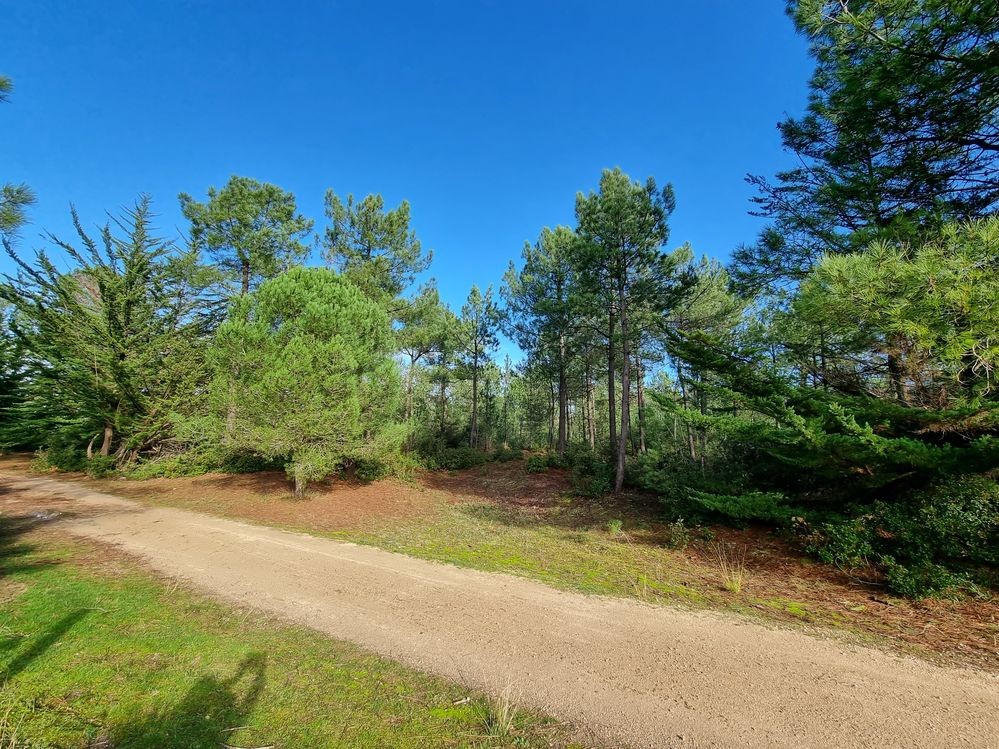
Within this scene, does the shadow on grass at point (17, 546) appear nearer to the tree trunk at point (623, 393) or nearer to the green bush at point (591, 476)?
the green bush at point (591, 476)

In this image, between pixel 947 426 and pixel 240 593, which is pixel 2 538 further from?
pixel 947 426

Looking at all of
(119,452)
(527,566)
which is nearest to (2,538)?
(527,566)

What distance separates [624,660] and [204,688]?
3.33 m

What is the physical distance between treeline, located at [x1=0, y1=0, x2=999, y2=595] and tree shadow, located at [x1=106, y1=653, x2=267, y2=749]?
650 cm

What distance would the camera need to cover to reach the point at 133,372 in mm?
13539

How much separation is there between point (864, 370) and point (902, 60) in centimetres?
476

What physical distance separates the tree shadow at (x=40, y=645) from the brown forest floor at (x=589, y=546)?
4041 millimetres

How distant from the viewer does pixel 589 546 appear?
757 centimetres

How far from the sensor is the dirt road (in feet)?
8.62

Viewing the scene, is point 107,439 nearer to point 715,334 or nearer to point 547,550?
point 547,550

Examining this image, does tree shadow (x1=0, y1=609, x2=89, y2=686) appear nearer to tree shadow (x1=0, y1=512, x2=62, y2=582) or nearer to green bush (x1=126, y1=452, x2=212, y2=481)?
tree shadow (x1=0, y1=512, x2=62, y2=582)

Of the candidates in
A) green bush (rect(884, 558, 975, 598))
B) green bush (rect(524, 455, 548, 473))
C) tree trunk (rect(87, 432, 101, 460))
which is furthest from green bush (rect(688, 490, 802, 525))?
tree trunk (rect(87, 432, 101, 460))

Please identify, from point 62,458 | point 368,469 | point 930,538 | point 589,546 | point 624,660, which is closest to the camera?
point 624,660

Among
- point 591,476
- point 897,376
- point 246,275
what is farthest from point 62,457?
point 897,376
